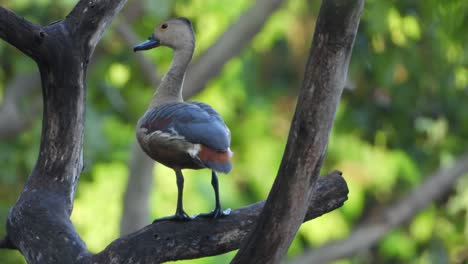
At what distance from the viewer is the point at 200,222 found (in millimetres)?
5336

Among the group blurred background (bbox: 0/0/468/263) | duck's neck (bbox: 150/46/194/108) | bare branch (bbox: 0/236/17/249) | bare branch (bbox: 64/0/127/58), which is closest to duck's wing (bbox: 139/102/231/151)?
duck's neck (bbox: 150/46/194/108)

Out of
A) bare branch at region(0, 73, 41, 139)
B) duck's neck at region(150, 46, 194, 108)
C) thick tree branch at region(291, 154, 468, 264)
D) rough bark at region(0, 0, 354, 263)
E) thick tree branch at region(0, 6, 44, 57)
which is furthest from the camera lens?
thick tree branch at region(291, 154, 468, 264)

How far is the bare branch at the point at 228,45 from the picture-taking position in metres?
11.7

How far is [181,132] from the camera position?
5.13m

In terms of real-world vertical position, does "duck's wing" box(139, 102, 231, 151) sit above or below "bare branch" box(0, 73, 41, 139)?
below

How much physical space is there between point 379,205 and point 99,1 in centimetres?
913

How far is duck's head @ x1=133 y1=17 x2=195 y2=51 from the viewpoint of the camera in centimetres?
567

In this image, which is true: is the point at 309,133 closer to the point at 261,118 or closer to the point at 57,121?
the point at 57,121

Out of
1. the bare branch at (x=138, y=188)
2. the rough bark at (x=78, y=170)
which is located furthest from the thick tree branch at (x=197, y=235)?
the bare branch at (x=138, y=188)

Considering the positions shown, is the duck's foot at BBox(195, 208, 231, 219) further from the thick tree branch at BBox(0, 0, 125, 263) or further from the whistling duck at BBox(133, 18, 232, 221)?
the thick tree branch at BBox(0, 0, 125, 263)

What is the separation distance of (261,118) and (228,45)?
7.91 ft

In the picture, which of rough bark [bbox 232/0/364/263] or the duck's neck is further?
the duck's neck

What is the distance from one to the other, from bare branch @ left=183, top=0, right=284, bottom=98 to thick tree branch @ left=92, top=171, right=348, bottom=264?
6153 millimetres

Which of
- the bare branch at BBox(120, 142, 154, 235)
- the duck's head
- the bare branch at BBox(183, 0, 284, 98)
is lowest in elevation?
the duck's head
